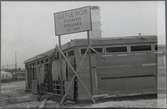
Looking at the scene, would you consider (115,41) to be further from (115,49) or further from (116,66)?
(116,66)

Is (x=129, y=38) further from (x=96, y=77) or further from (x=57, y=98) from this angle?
(x=57, y=98)

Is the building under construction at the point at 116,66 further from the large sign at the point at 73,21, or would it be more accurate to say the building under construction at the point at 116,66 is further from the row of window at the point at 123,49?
the large sign at the point at 73,21

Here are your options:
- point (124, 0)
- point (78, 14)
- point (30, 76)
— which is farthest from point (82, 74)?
point (30, 76)

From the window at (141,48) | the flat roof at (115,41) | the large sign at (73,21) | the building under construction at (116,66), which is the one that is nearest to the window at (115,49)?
the building under construction at (116,66)

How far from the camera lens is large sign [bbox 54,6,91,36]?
9.12 m

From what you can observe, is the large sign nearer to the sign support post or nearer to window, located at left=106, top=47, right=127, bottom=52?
the sign support post

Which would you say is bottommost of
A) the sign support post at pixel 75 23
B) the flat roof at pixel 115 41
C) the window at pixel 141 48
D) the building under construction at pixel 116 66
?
the building under construction at pixel 116 66

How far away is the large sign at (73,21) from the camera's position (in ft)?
29.9

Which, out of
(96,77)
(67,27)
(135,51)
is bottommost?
(96,77)

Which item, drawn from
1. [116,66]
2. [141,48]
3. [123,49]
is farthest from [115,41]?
[141,48]

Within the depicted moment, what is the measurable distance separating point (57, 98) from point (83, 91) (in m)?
1.20

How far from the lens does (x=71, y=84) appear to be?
9.38 meters

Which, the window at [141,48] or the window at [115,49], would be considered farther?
the window at [141,48]

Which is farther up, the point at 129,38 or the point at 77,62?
the point at 129,38
